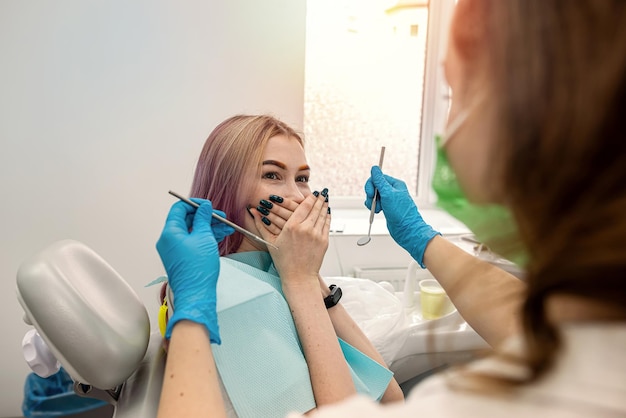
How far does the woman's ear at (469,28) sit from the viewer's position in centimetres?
50

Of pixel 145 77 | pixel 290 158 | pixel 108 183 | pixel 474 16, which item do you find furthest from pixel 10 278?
pixel 474 16

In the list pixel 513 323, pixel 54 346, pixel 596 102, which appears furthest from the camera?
pixel 513 323

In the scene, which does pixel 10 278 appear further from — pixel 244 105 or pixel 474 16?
pixel 474 16

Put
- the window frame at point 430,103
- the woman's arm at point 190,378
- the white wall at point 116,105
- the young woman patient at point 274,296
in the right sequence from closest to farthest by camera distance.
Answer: the woman's arm at point 190,378 < the young woman patient at point 274,296 < the white wall at point 116,105 < the window frame at point 430,103

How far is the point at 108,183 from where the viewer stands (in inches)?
69.4

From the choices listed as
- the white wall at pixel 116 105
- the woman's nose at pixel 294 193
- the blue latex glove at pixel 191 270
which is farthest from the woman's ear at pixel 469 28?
the white wall at pixel 116 105

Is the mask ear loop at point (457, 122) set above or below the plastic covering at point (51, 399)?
above

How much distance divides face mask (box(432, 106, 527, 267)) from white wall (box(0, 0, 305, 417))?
122 centimetres

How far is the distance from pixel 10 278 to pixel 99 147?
63 centimetres

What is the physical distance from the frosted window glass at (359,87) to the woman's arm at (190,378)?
1.68 m

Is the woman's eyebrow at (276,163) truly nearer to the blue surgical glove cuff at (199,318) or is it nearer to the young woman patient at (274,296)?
the young woman patient at (274,296)

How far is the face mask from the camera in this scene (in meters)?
0.52

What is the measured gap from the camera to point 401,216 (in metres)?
1.28

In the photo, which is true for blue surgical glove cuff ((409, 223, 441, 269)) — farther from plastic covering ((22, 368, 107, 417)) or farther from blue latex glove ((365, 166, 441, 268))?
plastic covering ((22, 368, 107, 417))
